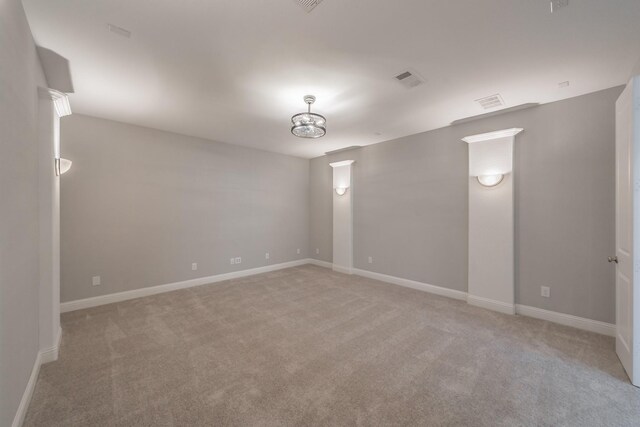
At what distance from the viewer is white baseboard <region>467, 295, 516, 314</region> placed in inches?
139

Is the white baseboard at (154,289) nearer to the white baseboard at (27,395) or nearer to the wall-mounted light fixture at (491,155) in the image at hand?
the white baseboard at (27,395)

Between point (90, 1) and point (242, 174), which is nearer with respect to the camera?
point (90, 1)

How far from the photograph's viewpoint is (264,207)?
5961mm

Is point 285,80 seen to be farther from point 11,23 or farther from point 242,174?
point 242,174

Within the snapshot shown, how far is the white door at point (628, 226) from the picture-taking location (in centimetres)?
209

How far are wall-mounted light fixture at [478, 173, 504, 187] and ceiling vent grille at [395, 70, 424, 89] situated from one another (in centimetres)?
184

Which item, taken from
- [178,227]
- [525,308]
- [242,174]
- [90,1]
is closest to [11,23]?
[90,1]

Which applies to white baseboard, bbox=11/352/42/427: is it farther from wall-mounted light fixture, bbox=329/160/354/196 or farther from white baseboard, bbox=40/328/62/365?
wall-mounted light fixture, bbox=329/160/354/196

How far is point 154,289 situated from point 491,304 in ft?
17.7

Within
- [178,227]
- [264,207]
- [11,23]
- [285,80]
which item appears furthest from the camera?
[264,207]

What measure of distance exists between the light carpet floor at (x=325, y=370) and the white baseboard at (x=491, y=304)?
0.48 ft

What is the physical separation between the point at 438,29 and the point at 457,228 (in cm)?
308

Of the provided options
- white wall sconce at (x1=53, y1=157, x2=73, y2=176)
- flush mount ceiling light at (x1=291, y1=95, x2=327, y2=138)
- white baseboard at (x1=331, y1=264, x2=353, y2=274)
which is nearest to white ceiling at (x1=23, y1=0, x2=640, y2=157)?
flush mount ceiling light at (x1=291, y1=95, x2=327, y2=138)

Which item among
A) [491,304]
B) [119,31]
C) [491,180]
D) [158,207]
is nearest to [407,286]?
[491,304]
